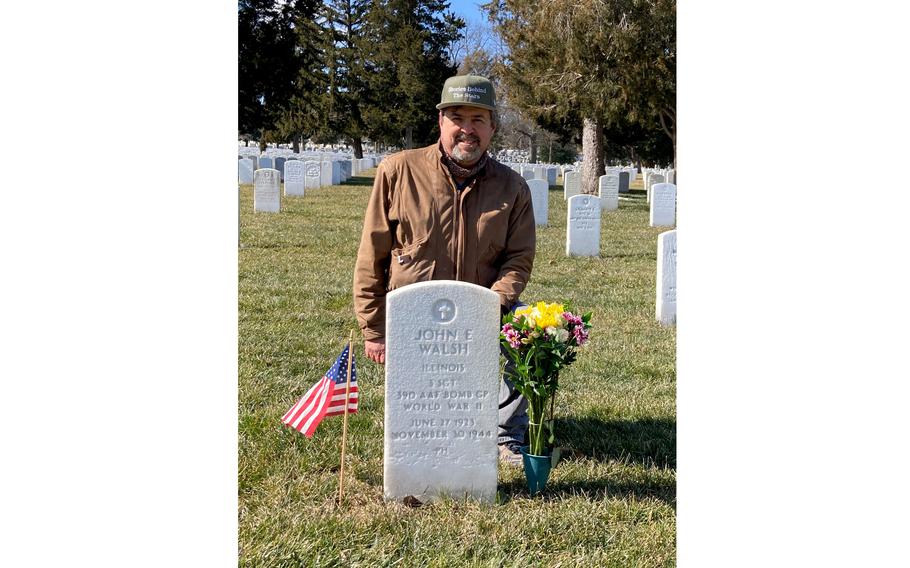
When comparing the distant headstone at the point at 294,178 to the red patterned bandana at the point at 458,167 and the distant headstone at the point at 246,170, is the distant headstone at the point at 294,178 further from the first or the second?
the red patterned bandana at the point at 458,167

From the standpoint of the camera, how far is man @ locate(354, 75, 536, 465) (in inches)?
174

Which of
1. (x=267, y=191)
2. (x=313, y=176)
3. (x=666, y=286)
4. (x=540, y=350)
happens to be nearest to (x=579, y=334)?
(x=540, y=350)

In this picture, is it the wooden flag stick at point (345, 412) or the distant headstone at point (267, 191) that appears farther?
the distant headstone at point (267, 191)

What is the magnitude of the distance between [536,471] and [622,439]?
3.39 ft

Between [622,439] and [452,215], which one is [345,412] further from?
[622,439]

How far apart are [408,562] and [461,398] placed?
794 mm

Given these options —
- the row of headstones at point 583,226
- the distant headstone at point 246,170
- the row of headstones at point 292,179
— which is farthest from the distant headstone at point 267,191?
the distant headstone at point 246,170

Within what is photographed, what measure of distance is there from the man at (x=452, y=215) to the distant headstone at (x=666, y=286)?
3794mm

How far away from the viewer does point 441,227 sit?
14.7 feet

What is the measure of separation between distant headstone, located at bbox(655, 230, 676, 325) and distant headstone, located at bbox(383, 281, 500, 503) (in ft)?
14.2

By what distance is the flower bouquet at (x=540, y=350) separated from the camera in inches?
167

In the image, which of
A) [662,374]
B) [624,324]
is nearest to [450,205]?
[662,374]

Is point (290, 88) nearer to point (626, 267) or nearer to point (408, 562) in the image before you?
point (626, 267)

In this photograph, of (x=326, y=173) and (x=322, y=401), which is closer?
(x=322, y=401)
